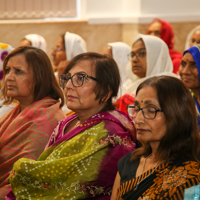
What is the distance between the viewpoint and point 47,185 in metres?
1.92

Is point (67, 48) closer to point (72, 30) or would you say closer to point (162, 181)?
point (72, 30)

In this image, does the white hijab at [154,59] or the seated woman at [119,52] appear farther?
the seated woman at [119,52]

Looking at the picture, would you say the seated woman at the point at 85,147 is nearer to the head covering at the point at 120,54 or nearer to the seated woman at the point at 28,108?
the seated woman at the point at 28,108

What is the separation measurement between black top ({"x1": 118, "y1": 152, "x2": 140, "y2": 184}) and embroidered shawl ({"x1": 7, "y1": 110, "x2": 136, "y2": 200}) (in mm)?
89

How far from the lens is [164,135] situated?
160cm

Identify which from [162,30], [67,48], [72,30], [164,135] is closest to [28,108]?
[164,135]

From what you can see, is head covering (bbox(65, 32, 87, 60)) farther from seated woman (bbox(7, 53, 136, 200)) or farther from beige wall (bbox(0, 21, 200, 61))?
seated woman (bbox(7, 53, 136, 200))

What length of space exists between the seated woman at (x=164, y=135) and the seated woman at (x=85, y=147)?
0.22m

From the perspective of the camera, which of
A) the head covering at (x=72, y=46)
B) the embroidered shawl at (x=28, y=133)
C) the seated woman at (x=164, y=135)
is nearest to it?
the seated woman at (x=164, y=135)

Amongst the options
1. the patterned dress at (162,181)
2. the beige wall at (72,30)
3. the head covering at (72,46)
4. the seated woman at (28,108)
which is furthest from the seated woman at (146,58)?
the beige wall at (72,30)

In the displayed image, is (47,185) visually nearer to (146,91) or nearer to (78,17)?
(146,91)

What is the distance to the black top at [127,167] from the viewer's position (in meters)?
1.70

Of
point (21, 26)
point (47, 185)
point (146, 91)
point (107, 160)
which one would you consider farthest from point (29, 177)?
point (21, 26)

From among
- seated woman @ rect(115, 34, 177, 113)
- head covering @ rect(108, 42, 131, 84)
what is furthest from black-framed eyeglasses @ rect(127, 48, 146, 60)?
head covering @ rect(108, 42, 131, 84)
